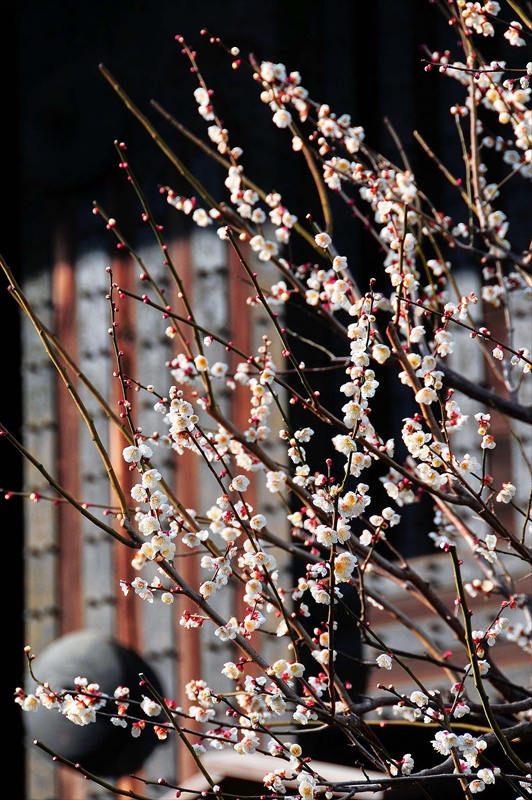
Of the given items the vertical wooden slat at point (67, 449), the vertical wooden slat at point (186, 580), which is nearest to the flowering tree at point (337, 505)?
the vertical wooden slat at point (186, 580)

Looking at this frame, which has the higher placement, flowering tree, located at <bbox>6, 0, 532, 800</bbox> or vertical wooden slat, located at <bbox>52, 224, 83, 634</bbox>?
vertical wooden slat, located at <bbox>52, 224, 83, 634</bbox>

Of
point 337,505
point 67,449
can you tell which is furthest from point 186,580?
point 337,505

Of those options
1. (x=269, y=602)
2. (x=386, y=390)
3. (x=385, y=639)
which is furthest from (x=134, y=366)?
(x=269, y=602)

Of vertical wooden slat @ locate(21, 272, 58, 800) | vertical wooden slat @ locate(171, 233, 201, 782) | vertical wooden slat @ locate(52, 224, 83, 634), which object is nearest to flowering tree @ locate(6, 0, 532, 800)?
vertical wooden slat @ locate(171, 233, 201, 782)

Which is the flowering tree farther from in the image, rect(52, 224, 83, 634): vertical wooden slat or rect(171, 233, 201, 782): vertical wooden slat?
rect(52, 224, 83, 634): vertical wooden slat

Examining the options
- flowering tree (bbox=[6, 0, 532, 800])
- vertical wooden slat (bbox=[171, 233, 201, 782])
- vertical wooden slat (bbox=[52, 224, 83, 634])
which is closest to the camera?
flowering tree (bbox=[6, 0, 532, 800])

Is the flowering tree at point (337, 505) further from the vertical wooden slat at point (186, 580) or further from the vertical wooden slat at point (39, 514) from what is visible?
the vertical wooden slat at point (39, 514)

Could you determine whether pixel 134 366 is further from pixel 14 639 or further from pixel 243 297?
pixel 14 639

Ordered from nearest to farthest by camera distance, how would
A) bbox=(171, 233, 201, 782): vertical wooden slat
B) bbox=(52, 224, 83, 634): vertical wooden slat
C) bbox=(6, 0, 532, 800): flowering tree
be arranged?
bbox=(6, 0, 532, 800): flowering tree < bbox=(171, 233, 201, 782): vertical wooden slat < bbox=(52, 224, 83, 634): vertical wooden slat

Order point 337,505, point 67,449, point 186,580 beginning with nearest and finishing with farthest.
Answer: point 337,505
point 186,580
point 67,449

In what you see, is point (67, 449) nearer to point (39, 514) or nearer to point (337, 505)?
point (39, 514)

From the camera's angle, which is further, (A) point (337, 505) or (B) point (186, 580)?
(B) point (186, 580)

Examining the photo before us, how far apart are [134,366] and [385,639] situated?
5.13 ft

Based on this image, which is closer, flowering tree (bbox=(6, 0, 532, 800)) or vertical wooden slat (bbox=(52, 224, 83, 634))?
flowering tree (bbox=(6, 0, 532, 800))
